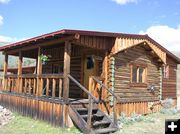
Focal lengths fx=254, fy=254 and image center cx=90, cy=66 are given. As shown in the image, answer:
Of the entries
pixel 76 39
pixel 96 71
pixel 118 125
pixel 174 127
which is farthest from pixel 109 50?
pixel 174 127

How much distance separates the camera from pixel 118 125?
36.2 feet

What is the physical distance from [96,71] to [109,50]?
1720mm

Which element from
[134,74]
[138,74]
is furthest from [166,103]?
[134,74]

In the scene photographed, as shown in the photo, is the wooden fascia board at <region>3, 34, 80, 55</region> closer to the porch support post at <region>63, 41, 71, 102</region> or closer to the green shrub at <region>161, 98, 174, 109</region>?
the porch support post at <region>63, 41, 71, 102</region>

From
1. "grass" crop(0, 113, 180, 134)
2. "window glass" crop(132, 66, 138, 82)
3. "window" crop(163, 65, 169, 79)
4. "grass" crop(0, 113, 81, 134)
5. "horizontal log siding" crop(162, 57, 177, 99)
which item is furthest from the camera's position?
"window" crop(163, 65, 169, 79)

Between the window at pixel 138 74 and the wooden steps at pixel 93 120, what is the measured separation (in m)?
4.32

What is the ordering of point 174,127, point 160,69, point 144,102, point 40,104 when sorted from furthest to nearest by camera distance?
point 160,69
point 144,102
point 40,104
point 174,127

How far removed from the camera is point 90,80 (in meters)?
12.1

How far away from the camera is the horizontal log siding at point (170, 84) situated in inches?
746

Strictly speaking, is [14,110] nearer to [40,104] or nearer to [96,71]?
[40,104]

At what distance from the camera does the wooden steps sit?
974cm

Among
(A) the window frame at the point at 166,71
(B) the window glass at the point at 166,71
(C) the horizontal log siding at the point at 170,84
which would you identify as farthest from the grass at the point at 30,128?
(B) the window glass at the point at 166,71

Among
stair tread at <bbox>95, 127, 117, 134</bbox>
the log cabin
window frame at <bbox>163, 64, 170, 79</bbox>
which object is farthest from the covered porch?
window frame at <bbox>163, 64, 170, 79</bbox>

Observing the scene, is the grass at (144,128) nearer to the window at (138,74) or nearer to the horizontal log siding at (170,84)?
the window at (138,74)
